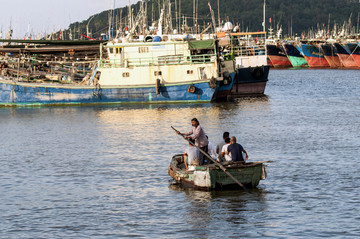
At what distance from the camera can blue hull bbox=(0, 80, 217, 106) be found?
45531mm

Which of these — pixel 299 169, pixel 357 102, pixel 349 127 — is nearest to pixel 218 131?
pixel 349 127

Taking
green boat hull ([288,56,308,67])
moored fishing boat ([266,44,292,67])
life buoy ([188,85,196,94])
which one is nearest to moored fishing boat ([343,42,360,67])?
moored fishing boat ([266,44,292,67])

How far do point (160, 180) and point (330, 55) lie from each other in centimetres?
10696

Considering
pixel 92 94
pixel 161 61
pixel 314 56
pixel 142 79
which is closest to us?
pixel 142 79

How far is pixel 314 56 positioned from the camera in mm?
126750

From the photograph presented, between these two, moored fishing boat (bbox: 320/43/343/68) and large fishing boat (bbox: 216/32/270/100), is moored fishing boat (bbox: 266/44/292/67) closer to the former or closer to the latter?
moored fishing boat (bbox: 320/43/343/68)

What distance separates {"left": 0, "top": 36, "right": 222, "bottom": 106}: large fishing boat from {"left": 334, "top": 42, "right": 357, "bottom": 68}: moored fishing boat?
242 feet

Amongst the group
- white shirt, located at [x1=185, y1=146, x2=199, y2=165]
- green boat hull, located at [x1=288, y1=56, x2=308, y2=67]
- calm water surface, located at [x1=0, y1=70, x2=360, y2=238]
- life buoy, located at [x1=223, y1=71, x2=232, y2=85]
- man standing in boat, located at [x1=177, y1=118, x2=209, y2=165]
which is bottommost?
calm water surface, located at [x1=0, y1=70, x2=360, y2=238]

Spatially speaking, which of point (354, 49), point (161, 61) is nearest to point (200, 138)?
point (161, 61)

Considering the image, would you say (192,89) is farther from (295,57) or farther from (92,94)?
(295,57)

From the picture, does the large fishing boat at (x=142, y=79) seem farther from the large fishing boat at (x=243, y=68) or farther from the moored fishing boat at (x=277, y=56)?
the moored fishing boat at (x=277, y=56)

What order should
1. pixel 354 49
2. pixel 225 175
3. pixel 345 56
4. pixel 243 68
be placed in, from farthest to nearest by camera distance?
1. pixel 345 56
2. pixel 354 49
3. pixel 243 68
4. pixel 225 175

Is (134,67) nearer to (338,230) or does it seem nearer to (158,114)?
(158,114)

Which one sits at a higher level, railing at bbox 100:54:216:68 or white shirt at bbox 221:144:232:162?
Answer: railing at bbox 100:54:216:68
